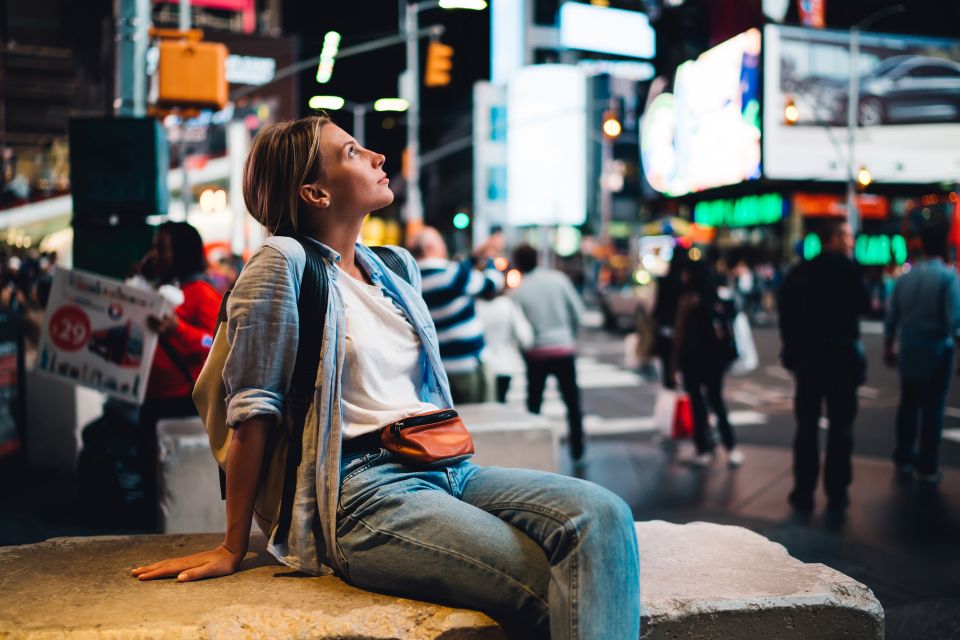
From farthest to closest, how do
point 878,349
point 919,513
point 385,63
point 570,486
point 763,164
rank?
point 385,63 < point 763,164 < point 878,349 < point 919,513 < point 570,486

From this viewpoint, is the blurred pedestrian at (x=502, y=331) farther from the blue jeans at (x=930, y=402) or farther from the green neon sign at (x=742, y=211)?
the green neon sign at (x=742, y=211)

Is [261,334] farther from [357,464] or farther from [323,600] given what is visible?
[323,600]

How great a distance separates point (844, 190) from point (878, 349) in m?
29.8

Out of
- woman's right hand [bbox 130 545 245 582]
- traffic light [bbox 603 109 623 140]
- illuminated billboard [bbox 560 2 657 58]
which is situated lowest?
woman's right hand [bbox 130 545 245 582]

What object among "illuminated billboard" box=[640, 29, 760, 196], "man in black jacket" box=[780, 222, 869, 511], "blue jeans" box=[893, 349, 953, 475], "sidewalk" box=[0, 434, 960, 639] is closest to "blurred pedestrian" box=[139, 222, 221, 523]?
"sidewalk" box=[0, 434, 960, 639]

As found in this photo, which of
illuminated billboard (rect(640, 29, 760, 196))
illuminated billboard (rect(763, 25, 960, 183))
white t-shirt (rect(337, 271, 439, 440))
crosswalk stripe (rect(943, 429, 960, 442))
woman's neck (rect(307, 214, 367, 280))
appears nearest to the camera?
white t-shirt (rect(337, 271, 439, 440))

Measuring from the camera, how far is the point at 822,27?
140 feet

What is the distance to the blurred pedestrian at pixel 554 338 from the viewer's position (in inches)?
340

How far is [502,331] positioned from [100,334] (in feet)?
14.2

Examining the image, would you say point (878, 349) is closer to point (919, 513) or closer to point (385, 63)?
point (919, 513)

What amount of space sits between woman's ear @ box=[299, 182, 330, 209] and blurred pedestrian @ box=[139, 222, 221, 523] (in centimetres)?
260

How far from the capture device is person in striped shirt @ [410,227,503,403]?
663 centimetres

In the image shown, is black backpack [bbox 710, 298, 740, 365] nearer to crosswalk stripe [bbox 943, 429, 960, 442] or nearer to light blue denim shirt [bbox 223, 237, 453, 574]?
crosswalk stripe [bbox 943, 429, 960, 442]

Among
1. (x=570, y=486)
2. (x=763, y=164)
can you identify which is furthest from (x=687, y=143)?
(x=570, y=486)
